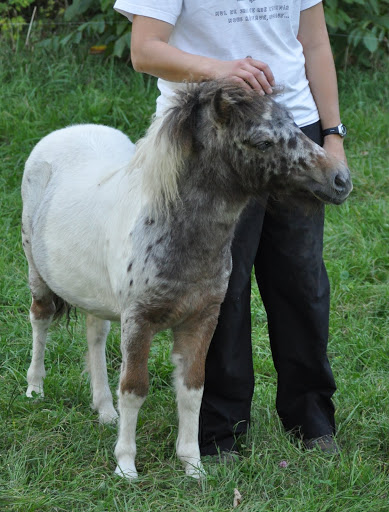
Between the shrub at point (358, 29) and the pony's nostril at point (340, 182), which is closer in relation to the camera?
the pony's nostril at point (340, 182)

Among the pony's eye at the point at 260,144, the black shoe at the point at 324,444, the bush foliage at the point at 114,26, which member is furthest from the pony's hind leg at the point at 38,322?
the bush foliage at the point at 114,26

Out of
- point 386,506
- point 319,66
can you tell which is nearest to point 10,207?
point 319,66

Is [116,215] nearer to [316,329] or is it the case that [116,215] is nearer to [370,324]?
[316,329]

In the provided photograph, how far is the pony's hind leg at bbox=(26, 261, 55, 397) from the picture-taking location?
3.73 m

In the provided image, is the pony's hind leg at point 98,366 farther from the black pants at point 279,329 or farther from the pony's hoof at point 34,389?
the black pants at point 279,329

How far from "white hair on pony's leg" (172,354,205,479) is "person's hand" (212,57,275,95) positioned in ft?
3.49

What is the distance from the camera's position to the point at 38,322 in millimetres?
3762

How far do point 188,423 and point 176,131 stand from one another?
115 cm

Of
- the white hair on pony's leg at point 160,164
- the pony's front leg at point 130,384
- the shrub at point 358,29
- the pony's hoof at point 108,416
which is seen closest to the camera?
the white hair on pony's leg at point 160,164

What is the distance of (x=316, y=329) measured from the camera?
10.6 ft

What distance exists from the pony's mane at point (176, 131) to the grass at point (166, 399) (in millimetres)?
1062

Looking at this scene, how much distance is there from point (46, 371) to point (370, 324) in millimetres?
1724

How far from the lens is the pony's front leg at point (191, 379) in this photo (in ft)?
9.70

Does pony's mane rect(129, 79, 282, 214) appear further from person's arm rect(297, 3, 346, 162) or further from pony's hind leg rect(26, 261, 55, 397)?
pony's hind leg rect(26, 261, 55, 397)
